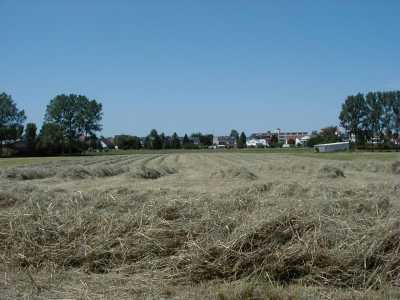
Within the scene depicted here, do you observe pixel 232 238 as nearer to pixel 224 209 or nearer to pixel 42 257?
pixel 224 209

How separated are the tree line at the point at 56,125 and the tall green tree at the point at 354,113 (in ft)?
179

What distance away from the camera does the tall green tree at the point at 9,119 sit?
72.9m

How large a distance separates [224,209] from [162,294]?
221cm

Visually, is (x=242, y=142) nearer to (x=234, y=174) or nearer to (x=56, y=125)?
(x=56, y=125)

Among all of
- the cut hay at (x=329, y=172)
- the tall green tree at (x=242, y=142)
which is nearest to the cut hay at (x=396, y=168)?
the cut hay at (x=329, y=172)

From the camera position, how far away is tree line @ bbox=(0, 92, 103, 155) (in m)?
74.0

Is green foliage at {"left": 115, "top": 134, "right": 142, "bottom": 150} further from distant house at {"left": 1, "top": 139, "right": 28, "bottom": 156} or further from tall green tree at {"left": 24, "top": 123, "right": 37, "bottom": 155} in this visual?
distant house at {"left": 1, "top": 139, "right": 28, "bottom": 156}

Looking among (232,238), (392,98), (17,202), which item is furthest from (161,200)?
(392,98)

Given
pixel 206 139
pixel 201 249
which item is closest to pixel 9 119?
pixel 201 249

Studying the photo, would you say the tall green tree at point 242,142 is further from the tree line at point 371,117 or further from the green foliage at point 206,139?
the tree line at point 371,117

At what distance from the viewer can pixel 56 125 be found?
247 ft

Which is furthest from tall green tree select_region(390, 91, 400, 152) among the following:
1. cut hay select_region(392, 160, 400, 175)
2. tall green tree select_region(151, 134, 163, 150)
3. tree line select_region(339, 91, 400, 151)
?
tall green tree select_region(151, 134, 163, 150)

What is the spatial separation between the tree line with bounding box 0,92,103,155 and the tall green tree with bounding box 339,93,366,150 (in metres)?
54.7

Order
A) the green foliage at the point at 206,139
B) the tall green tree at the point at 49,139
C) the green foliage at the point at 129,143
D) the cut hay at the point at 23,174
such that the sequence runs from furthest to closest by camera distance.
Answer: the green foliage at the point at 206,139
the green foliage at the point at 129,143
the tall green tree at the point at 49,139
the cut hay at the point at 23,174
